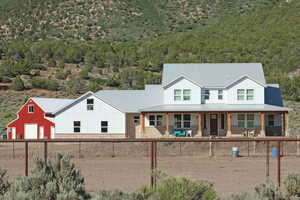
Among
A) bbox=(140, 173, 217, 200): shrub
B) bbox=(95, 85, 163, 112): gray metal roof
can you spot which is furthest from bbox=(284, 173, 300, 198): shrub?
bbox=(95, 85, 163, 112): gray metal roof

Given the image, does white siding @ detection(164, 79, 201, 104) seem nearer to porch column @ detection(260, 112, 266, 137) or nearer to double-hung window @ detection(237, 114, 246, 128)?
double-hung window @ detection(237, 114, 246, 128)

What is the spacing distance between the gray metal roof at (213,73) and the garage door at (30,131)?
36.2 ft

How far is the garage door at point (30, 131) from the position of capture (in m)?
53.4

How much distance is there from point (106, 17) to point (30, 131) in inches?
3202

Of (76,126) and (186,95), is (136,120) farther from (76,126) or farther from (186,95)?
(76,126)

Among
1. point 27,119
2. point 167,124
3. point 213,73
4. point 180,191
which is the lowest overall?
point 180,191

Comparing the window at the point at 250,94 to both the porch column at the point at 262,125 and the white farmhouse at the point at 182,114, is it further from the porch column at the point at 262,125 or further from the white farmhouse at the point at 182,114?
the porch column at the point at 262,125

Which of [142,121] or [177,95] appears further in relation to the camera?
[177,95]

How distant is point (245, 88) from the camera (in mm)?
50844

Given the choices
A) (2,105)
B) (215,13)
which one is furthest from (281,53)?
(2,105)

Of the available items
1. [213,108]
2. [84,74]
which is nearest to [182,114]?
[213,108]

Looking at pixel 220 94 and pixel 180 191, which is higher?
pixel 220 94

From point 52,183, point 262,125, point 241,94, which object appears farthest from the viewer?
Answer: point 241,94

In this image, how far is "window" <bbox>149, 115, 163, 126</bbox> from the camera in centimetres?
5084
